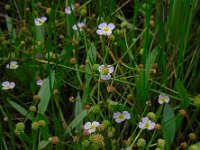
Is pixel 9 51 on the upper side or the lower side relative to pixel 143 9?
lower

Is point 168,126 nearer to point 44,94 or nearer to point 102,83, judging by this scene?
point 102,83

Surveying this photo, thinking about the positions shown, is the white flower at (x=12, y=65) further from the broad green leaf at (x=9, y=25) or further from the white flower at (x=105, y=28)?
the white flower at (x=105, y=28)

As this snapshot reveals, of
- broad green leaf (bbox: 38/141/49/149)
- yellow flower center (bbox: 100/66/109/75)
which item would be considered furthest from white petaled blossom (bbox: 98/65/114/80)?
broad green leaf (bbox: 38/141/49/149)

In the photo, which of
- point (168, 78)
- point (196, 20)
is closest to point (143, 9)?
point (196, 20)

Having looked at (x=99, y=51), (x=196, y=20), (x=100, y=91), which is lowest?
(x=100, y=91)

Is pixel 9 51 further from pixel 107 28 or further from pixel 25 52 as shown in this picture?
pixel 107 28

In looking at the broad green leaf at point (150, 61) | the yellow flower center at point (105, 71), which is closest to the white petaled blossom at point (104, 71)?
the yellow flower center at point (105, 71)
